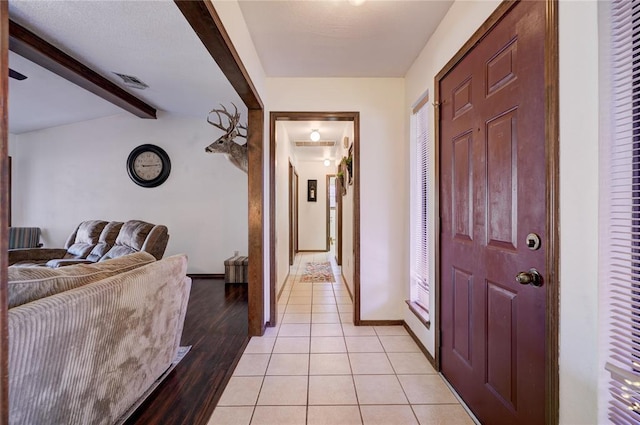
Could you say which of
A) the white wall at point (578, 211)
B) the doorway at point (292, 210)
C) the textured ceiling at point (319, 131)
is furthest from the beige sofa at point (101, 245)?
the white wall at point (578, 211)

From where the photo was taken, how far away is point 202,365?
212 centimetres

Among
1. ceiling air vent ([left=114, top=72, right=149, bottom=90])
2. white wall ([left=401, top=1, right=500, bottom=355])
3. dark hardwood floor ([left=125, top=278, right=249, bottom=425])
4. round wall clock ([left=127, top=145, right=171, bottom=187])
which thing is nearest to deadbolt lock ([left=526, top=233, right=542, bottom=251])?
white wall ([left=401, top=1, right=500, bottom=355])

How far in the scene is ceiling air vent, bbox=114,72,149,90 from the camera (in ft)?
10.9

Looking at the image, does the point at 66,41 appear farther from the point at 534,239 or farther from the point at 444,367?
the point at 444,367

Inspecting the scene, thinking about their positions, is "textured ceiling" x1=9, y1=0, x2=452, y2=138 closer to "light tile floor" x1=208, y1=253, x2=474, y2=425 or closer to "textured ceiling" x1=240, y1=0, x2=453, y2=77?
"textured ceiling" x1=240, y1=0, x2=453, y2=77

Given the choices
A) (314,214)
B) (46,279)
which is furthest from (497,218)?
(314,214)

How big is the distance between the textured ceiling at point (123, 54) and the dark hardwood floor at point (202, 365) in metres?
2.76

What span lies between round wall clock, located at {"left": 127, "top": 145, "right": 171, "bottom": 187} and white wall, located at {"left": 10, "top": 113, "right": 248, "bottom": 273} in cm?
9

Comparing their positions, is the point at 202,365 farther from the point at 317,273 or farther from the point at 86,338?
the point at 317,273

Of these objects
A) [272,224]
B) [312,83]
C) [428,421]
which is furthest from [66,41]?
[428,421]

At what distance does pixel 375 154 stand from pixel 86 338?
258 cm

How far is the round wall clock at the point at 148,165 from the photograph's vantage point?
4691 mm

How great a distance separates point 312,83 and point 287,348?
2573mm

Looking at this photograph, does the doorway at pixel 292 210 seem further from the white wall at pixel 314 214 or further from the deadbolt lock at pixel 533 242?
the deadbolt lock at pixel 533 242
